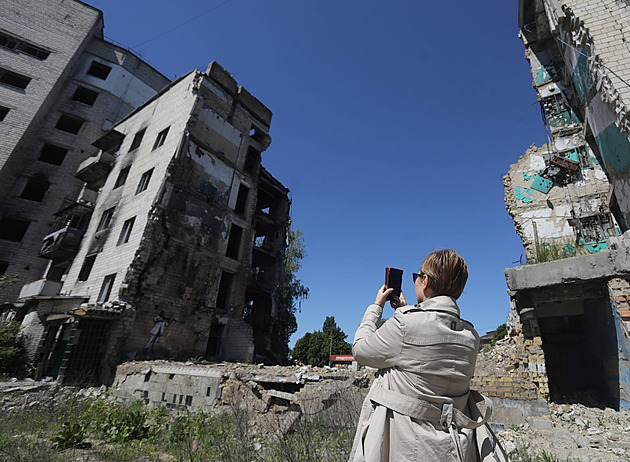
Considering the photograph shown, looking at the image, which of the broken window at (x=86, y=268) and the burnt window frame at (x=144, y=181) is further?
the burnt window frame at (x=144, y=181)

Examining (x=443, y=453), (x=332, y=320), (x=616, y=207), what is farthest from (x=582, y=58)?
(x=332, y=320)

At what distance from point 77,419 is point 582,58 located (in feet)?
52.9

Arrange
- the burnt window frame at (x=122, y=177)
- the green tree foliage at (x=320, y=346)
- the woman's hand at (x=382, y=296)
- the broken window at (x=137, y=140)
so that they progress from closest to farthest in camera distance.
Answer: the woman's hand at (x=382, y=296), the burnt window frame at (x=122, y=177), the broken window at (x=137, y=140), the green tree foliage at (x=320, y=346)

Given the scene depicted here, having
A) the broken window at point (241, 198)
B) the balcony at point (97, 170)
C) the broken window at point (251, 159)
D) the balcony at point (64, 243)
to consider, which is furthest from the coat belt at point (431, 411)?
the balcony at point (97, 170)

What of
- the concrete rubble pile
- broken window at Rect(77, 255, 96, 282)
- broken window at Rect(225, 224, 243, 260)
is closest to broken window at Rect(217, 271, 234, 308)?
broken window at Rect(225, 224, 243, 260)

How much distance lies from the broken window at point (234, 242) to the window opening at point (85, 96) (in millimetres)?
16308

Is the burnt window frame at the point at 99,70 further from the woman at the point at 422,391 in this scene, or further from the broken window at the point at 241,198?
the woman at the point at 422,391

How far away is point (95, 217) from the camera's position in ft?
52.0

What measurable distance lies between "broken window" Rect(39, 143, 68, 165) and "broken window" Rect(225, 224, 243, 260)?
13.7 m

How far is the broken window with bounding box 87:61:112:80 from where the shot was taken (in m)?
22.6

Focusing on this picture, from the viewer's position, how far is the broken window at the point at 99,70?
22.6 meters

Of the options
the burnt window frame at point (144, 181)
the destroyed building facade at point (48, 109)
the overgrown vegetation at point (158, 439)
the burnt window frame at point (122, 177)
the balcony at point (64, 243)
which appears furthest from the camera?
the destroyed building facade at point (48, 109)

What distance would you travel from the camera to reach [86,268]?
47.3 feet

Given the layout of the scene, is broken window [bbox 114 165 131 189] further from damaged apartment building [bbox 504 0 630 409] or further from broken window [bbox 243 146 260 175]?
damaged apartment building [bbox 504 0 630 409]
